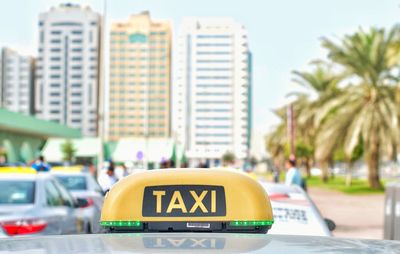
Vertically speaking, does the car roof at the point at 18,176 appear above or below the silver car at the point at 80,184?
above

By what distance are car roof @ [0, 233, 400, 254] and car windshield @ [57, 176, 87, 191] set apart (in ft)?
48.9

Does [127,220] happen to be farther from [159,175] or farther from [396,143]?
[396,143]

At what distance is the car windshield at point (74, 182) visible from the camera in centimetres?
1772

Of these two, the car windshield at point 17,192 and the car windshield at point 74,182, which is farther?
the car windshield at point 74,182

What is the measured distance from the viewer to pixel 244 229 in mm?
4555

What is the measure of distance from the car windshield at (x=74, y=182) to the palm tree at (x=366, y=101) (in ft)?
84.2

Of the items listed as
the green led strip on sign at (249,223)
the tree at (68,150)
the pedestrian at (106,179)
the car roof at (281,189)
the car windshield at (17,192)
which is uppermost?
the green led strip on sign at (249,223)

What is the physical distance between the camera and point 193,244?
8.45 feet

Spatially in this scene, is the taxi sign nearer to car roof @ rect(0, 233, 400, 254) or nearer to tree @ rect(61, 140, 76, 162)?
car roof @ rect(0, 233, 400, 254)

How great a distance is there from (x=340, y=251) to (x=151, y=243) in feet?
1.71

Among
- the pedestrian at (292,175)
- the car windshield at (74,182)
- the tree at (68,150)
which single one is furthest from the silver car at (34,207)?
the tree at (68,150)

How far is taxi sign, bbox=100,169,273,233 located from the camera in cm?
458

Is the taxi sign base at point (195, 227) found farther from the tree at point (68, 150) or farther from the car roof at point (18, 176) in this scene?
the tree at point (68, 150)

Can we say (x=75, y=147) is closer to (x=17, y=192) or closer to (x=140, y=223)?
(x=17, y=192)
